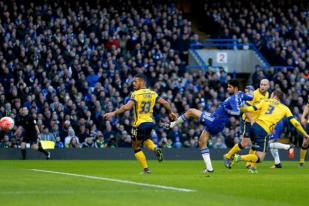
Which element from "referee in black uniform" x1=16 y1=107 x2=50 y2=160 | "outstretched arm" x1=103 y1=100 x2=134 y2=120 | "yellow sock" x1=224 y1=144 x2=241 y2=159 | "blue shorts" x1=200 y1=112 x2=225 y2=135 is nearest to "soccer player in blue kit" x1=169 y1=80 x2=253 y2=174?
"blue shorts" x1=200 y1=112 x2=225 y2=135

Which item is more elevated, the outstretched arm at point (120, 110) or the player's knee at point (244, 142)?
the outstretched arm at point (120, 110)

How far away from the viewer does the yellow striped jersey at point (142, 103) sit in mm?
19484

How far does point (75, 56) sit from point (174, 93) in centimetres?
430

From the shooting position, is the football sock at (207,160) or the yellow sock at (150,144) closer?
the football sock at (207,160)

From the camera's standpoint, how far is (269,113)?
20672 mm

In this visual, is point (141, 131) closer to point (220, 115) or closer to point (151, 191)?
point (220, 115)

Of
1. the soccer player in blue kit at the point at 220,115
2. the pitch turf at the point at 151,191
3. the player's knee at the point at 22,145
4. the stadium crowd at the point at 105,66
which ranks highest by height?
the stadium crowd at the point at 105,66

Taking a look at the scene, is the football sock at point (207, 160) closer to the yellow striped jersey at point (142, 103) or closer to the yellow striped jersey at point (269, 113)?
the yellow striped jersey at point (142, 103)

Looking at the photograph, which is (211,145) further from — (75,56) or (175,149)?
(75,56)

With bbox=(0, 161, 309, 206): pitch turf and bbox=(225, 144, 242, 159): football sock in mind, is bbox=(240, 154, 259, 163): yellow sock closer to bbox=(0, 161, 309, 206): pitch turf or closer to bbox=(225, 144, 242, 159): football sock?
Result: bbox=(225, 144, 242, 159): football sock

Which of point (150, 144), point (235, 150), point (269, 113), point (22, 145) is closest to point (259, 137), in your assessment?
point (269, 113)

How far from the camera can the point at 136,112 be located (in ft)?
64.5

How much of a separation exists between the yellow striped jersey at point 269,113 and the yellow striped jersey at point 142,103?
2599 millimetres

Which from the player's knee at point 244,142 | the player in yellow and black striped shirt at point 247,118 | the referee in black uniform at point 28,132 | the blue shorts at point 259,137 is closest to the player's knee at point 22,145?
the referee in black uniform at point 28,132
